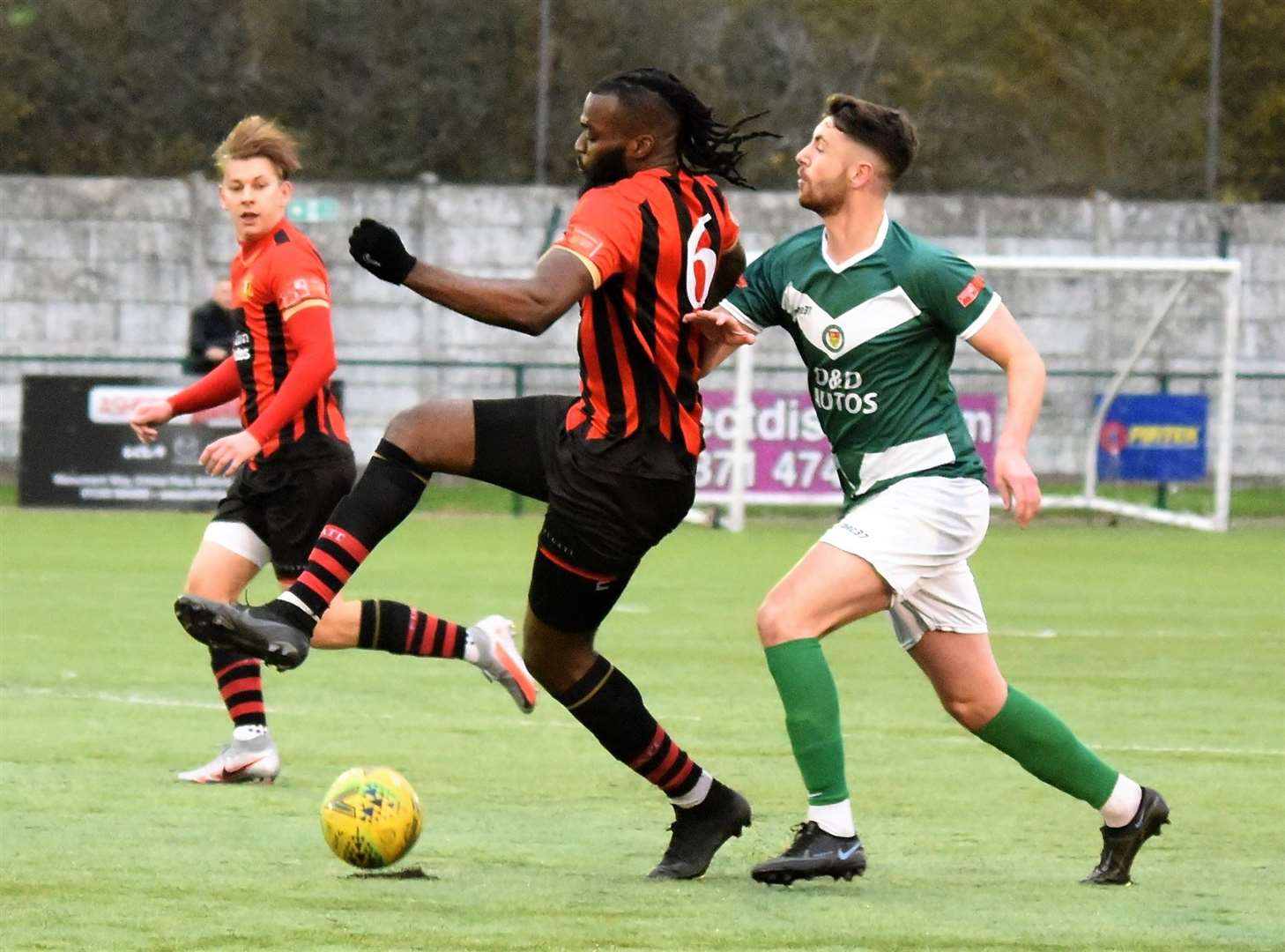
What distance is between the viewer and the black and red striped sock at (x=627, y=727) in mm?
6254

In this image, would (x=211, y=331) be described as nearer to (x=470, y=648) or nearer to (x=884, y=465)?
(x=470, y=648)

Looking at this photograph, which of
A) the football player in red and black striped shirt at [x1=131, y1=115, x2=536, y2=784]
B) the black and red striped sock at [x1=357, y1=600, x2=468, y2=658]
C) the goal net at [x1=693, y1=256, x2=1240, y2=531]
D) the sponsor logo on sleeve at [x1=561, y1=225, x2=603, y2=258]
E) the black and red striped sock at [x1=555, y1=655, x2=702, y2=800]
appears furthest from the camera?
the goal net at [x1=693, y1=256, x2=1240, y2=531]

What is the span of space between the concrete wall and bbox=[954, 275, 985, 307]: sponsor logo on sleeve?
17926mm

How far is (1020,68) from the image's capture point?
3150 centimetres

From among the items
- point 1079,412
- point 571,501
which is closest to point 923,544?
point 571,501

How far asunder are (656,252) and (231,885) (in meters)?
1.83

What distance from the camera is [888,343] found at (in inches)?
235

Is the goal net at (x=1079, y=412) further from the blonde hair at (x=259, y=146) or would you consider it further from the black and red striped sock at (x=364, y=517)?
the black and red striped sock at (x=364, y=517)

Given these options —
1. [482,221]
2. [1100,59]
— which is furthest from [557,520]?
[1100,59]

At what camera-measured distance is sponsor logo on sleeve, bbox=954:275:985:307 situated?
19.4 ft

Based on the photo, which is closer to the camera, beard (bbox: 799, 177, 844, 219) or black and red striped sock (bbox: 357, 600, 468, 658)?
beard (bbox: 799, 177, 844, 219)

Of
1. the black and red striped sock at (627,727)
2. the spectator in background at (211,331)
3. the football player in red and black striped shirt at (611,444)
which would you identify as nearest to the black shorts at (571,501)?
the football player in red and black striped shirt at (611,444)

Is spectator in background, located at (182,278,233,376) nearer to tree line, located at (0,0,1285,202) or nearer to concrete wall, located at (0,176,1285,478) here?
concrete wall, located at (0,176,1285,478)

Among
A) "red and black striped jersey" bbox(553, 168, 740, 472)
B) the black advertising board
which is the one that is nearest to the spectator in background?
the black advertising board
